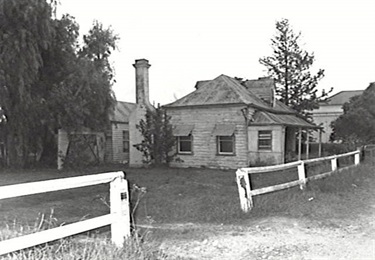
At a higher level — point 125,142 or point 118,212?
point 125,142

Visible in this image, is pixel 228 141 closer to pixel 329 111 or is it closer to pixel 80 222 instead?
pixel 80 222

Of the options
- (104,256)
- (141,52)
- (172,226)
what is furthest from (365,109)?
(104,256)

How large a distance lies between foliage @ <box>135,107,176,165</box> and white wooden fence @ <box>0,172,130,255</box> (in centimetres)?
1792

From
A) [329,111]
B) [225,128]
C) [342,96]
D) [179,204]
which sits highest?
[342,96]

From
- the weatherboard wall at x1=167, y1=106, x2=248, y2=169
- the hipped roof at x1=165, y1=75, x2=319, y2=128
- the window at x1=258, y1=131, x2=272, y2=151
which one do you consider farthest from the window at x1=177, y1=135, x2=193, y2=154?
the window at x1=258, y1=131, x2=272, y2=151

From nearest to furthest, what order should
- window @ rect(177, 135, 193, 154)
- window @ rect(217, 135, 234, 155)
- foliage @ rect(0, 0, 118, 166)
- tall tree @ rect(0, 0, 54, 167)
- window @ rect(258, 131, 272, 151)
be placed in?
tall tree @ rect(0, 0, 54, 167), foliage @ rect(0, 0, 118, 166), window @ rect(258, 131, 272, 151), window @ rect(217, 135, 234, 155), window @ rect(177, 135, 193, 154)

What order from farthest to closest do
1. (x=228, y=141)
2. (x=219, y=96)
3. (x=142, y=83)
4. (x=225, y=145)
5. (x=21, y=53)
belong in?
1. (x=142, y=83)
2. (x=219, y=96)
3. (x=225, y=145)
4. (x=228, y=141)
5. (x=21, y=53)

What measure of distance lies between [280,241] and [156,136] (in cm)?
1726

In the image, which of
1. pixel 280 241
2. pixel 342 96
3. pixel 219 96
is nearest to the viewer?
pixel 280 241

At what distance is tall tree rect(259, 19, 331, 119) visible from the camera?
3931 centimetres

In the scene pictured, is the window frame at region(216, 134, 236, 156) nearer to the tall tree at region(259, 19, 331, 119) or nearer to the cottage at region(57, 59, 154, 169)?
the cottage at region(57, 59, 154, 169)

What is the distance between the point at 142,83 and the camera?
941 inches

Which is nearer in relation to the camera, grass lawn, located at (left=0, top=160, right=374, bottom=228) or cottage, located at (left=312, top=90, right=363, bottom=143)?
grass lawn, located at (left=0, top=160, right=374, bottom=228)

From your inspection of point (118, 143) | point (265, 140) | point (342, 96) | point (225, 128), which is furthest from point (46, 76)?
point (342, 96)
